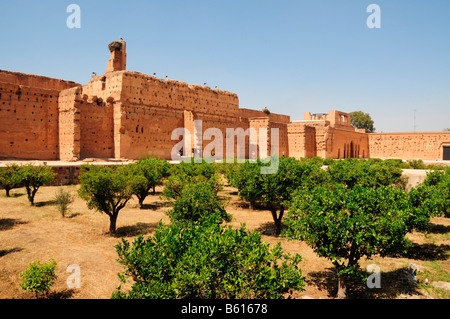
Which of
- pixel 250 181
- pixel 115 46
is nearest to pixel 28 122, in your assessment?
pixel 115 46

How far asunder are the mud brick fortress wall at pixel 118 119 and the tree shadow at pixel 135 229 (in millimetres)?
9750

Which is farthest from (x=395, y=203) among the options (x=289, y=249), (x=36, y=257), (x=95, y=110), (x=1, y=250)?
(x=95, y=110)

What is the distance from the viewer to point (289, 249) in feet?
30.9

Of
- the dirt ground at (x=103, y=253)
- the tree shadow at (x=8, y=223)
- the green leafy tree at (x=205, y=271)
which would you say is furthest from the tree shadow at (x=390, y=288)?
the tree shadow at (x=8, y=223)

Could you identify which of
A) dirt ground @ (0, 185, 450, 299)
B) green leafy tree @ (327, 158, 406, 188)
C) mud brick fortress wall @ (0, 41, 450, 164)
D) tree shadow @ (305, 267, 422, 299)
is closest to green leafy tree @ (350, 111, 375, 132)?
mud brick fortress wall @ (0, 41, 450, 164)

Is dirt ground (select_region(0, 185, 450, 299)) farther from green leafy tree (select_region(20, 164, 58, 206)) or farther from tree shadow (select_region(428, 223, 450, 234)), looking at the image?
green leafy tree (select_region(20, 164, 58, 206))

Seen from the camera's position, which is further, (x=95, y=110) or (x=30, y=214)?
(x=95, y=110)

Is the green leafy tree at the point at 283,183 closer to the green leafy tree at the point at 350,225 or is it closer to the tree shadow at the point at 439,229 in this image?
A: the green leafy tree at the point at 350,225

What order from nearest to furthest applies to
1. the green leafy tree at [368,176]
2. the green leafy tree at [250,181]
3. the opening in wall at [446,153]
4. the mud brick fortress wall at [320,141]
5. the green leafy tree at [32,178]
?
the green leafy tree at [250,181]
the green leafy tree at [32,178]
the green leafy tree at [368,176]
the mud brick fortress wall at [320,141]
the opening in wall at [446,153]

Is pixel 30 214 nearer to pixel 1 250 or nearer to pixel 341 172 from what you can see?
pixel 1 250

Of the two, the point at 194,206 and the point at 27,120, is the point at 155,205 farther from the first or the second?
the point at 27,120

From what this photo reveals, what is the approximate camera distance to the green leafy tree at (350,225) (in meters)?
6.08

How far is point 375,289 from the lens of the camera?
7164 mm
